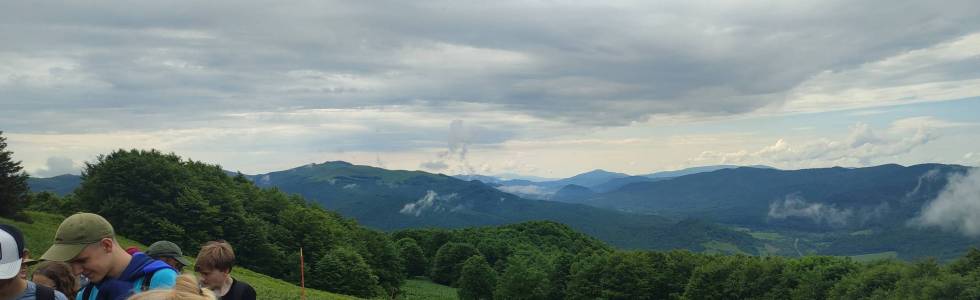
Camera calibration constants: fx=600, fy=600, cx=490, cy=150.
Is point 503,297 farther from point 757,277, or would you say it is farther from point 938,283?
point 938,283

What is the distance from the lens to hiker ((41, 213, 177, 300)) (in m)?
5.41

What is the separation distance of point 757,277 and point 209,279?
71.3 m

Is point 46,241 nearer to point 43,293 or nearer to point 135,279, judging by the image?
point 43,293

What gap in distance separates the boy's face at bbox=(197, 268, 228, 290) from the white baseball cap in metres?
2.55

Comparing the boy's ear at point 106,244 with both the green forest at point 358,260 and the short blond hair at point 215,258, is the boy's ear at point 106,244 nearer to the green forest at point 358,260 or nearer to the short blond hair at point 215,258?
the short blond hair at point 215,258

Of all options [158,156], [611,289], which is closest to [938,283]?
[611,289]

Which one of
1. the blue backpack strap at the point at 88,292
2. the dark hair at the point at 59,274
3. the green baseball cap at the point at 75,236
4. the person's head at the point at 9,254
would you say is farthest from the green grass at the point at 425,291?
the person's head at the point at 9,254

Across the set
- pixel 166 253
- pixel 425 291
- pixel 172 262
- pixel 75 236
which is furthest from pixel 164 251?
pixel 425 291

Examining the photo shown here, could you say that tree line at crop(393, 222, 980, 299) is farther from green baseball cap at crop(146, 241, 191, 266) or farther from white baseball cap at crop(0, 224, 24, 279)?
white baseball cap at crop(0, 224, 24, 279)

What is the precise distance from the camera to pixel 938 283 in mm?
52344

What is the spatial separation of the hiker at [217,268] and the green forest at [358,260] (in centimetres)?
4005

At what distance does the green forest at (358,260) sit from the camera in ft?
177

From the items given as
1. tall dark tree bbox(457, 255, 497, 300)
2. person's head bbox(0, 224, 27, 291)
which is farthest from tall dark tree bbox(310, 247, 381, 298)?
person's head bbox(0, 224, 27, 291)

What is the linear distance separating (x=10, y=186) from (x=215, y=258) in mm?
40668
